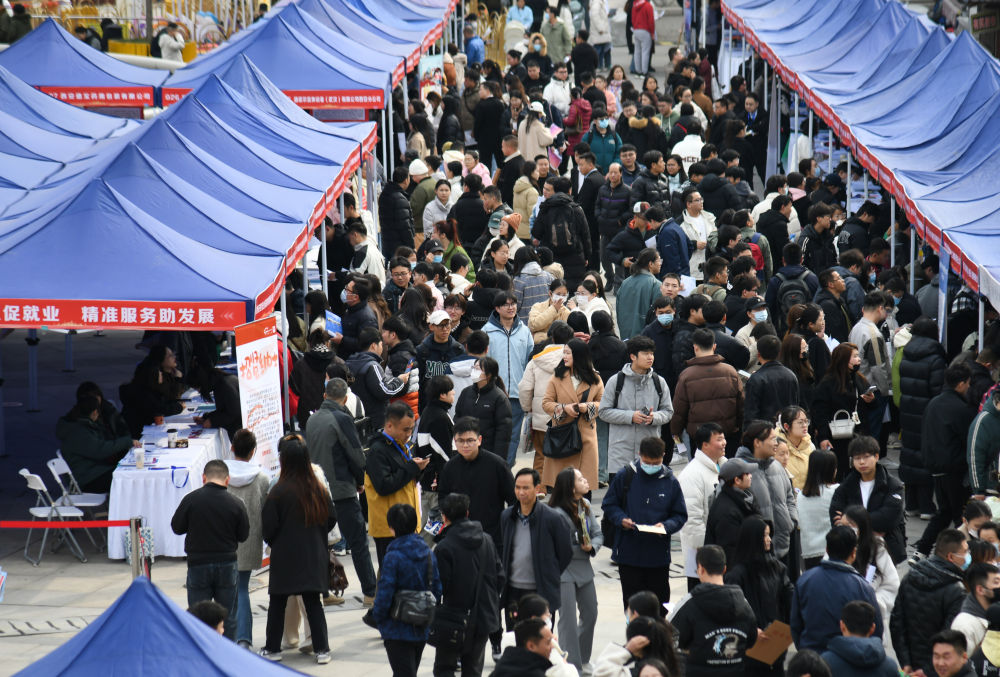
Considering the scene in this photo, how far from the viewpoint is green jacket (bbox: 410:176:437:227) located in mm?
16734

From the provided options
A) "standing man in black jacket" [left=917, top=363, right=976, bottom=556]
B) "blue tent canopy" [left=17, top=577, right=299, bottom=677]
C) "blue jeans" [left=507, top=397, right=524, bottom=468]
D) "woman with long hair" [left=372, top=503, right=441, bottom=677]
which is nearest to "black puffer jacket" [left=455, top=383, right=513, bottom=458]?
"blue jeans" [left=507, top=397, right=524, bottom=468]

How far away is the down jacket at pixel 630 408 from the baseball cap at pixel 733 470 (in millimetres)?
1822

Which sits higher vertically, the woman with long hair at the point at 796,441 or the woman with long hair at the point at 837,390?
the woman with long hair at the point at 837,390

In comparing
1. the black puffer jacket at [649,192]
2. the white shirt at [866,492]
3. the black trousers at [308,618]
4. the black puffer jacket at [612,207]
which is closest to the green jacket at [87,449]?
the black trousers at [308,618]

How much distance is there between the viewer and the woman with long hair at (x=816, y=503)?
27.4 ft

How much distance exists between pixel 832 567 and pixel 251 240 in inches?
242

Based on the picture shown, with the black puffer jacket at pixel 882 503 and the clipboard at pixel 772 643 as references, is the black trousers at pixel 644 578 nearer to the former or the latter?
the black puffer jacket at pixel 882 503

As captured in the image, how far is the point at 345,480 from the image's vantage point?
9.52 metres

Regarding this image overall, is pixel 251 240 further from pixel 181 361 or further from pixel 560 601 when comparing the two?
pixel 560 601

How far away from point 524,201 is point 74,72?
7465 mm

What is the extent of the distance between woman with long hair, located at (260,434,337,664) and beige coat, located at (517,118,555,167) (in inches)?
427

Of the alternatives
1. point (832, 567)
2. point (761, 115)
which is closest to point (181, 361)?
point (832, 567)

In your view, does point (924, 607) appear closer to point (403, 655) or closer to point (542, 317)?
point (403, 655)

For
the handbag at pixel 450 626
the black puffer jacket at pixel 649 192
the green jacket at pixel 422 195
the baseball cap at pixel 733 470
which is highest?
the green jacket at pixel 422 195
